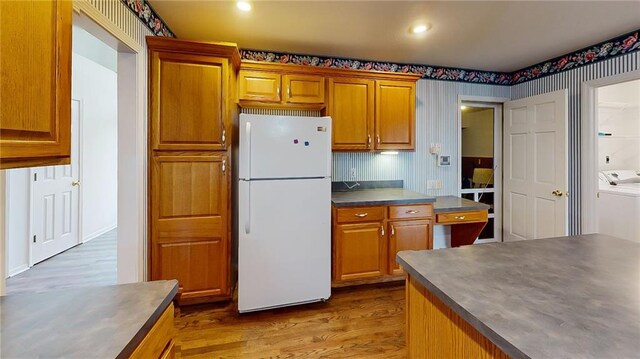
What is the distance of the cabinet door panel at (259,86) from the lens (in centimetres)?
257

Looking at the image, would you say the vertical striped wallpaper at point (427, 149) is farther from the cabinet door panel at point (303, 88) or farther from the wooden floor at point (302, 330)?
the wooden floor at point (302, 330)

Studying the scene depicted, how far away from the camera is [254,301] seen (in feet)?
7.30

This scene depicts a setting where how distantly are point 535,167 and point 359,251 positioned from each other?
2272 millimetres

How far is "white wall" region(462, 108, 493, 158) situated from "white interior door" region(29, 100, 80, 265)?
4795mm

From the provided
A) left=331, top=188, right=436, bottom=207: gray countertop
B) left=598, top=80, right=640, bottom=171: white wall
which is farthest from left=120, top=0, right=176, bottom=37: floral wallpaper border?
left=598, top=80, right=640, bottom=171: white wall

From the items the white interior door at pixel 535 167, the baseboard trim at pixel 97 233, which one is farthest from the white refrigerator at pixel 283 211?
the baseboard trim at pixel 97 233

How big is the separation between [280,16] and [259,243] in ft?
5.83

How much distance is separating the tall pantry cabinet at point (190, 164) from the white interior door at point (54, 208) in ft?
6.48

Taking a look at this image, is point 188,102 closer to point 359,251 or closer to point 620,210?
point 359,251

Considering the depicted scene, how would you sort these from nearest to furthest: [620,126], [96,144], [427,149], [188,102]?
1. [188,102]
2. [427,149]
3. [620,126]
4. [96,144]

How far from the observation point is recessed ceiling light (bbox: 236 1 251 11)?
1.97m

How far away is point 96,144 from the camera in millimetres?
4543

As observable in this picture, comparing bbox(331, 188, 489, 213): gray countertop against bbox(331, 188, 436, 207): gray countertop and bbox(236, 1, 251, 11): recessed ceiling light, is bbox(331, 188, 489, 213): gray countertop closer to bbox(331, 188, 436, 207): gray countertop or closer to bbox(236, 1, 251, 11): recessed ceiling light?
bbox(331, 188, 436, 207): gray countertop

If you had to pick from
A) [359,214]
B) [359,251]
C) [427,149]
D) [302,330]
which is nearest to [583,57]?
[427,149]
